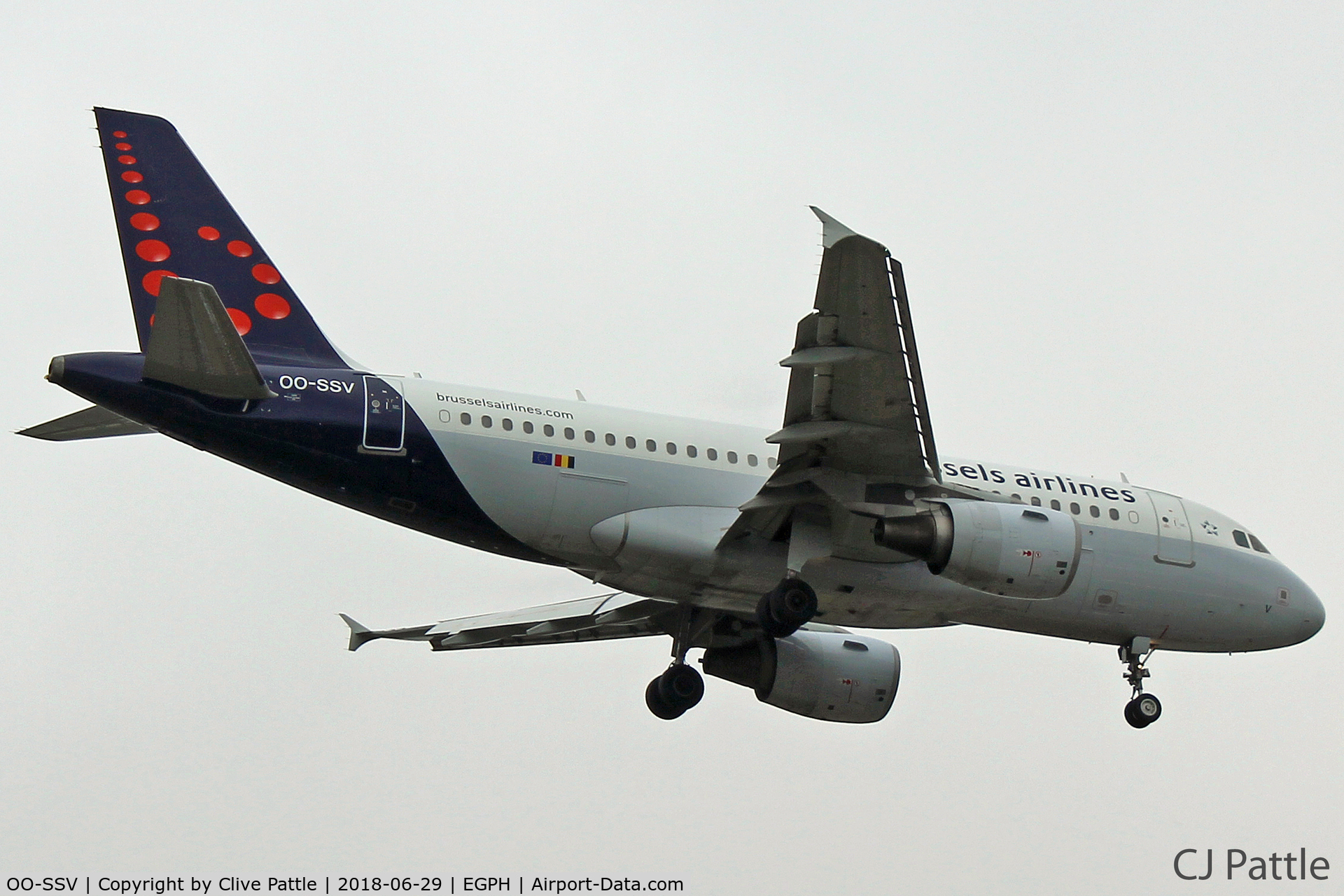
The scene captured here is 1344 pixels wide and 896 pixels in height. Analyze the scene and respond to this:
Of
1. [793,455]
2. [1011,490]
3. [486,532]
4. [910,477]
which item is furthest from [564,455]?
[1011,490]

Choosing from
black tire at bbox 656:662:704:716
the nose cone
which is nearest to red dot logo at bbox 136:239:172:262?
black tire at bbox 656:662:704:716

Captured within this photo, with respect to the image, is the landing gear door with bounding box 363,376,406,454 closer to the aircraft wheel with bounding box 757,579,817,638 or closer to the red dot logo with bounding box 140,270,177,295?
the red dot logo with bounding box 140,270,177,295

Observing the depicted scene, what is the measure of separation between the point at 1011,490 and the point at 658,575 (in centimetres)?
548

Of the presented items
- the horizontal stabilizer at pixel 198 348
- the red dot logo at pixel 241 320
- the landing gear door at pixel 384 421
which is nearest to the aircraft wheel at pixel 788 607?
the landing gear door at pixel 384 421

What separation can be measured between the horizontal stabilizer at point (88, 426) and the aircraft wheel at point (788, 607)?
8.22m

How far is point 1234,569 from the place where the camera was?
23.0 metres

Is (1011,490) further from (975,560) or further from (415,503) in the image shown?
(415,503)

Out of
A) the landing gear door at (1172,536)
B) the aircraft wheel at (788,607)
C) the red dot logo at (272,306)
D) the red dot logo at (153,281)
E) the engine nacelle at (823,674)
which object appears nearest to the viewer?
the red dot logo at (153,281)

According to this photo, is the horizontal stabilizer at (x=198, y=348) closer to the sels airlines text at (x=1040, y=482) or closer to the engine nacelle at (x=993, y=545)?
the engine nacelle at (x=993, y=545)

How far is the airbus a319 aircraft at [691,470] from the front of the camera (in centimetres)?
1784

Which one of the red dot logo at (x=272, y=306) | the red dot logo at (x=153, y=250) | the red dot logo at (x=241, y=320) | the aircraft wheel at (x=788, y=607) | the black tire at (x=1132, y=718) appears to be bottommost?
the black tire at (x=1132, y=718)

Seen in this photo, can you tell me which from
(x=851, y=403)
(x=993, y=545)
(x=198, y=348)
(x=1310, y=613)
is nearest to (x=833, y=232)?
(x=851, y=403)

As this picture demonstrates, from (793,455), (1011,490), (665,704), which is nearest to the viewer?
(793,455)

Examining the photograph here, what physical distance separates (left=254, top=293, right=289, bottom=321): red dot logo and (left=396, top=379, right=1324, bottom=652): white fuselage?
219cm
